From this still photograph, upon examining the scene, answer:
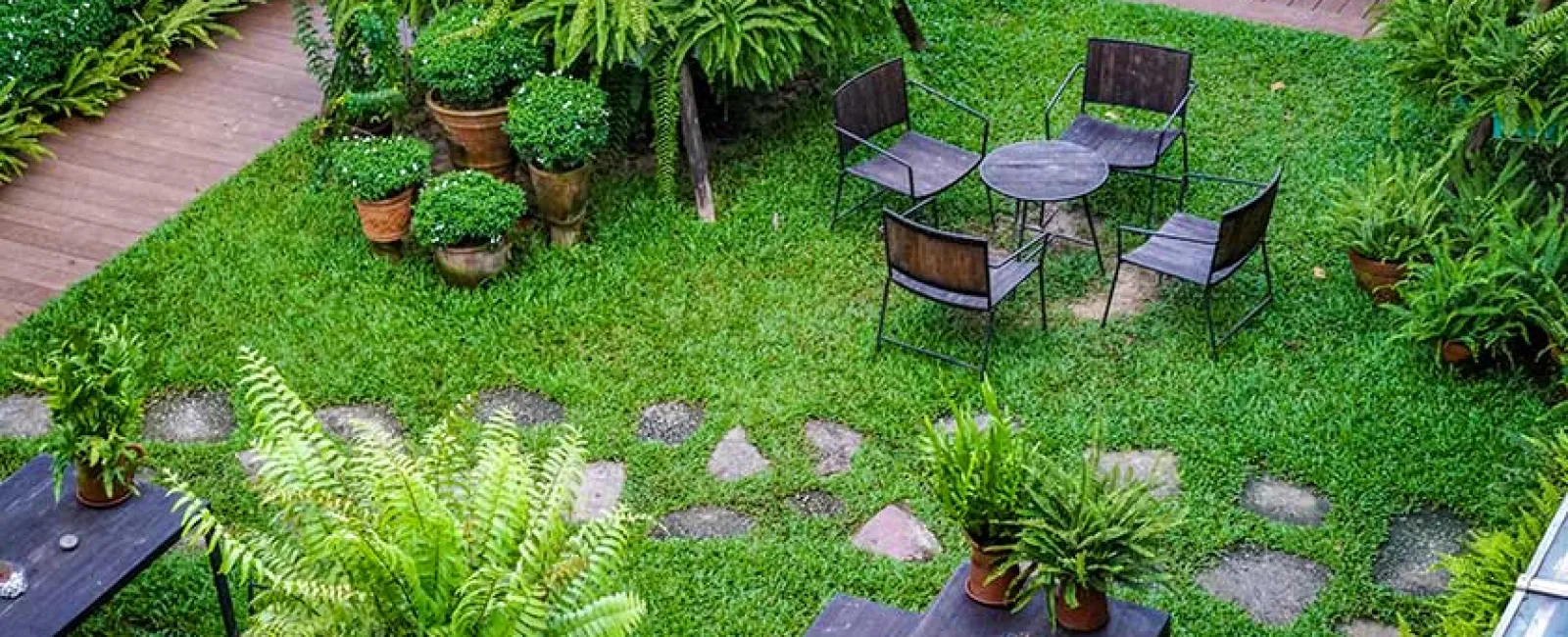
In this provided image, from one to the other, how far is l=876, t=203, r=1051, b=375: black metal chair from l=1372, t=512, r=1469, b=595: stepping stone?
1669 millimetres

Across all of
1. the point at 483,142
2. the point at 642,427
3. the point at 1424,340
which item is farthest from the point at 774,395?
the point at 1424,340

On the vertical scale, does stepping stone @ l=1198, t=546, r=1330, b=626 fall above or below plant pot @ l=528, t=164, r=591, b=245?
below

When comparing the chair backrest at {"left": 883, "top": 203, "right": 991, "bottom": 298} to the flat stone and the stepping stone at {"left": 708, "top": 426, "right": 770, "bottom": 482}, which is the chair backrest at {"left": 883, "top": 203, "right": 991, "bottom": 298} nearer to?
the flat stone

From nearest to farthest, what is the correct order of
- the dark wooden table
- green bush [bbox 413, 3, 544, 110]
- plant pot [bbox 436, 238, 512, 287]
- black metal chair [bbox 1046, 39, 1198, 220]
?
1. the dark wooden table
2. plant pot [bbox 436, 238, 512, 287]
3. green bush [bbox 413, 3, 544, 110]
4. black metal chair [bbox 1046, 39, 1198, 220]

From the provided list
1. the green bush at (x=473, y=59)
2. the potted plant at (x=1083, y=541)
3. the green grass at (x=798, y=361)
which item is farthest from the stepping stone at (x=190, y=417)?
the potted plant at (x=1083, y=541)

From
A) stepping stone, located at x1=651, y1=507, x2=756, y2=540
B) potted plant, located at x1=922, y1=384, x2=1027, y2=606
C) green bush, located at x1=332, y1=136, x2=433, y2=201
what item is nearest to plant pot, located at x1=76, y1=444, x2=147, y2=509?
→ stepping stone, located at x1=651, y1=507, x2=756, y2=540

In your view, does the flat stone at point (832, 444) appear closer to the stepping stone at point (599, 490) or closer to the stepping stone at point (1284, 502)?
the stepping stone at point (599, 490)

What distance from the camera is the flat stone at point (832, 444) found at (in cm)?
641

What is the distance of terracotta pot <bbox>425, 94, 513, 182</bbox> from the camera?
7.74 meters

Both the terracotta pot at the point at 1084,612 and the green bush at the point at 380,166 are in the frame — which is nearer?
the terracotta pot at the point at 1084,612

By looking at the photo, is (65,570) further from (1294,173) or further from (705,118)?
(1294,173)

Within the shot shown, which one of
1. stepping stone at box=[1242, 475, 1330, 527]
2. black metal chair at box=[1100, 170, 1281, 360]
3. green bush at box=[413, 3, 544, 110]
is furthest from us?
green bush at box=[413, 3, 544, 110]

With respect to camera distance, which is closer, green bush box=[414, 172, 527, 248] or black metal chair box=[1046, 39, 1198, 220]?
green bush box=[414, 172, 527, 248]

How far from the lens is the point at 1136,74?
26.3 feet
